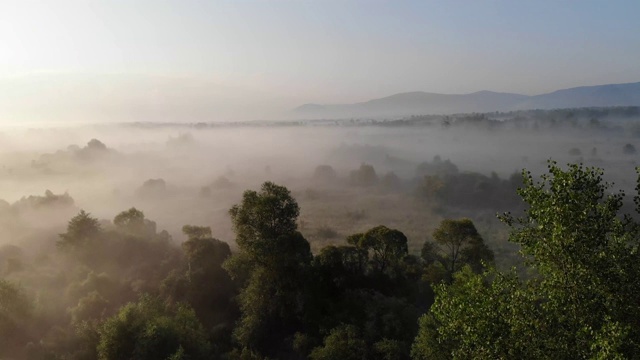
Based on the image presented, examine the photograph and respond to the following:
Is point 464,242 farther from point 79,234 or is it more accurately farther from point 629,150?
point 629,150

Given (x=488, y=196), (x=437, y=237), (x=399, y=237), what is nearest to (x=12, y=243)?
(x=399, y=237)

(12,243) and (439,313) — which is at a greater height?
(439,313)

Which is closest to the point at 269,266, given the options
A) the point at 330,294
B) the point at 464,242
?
the point at 330,294

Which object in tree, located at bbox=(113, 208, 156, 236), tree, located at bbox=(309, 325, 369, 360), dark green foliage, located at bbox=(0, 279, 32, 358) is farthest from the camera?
tree, located at bbox=(113, 208, 156, 236)

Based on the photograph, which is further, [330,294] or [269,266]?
[330,294]

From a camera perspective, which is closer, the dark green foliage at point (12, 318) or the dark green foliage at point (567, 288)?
the dark green foliage at point (567, 288)

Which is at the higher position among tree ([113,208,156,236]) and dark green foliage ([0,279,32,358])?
Result: tree ([113,208,156,236])

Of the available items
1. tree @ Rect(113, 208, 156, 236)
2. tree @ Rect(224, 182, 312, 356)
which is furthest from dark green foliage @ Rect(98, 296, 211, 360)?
tree @ Rect(113, 208, 156, 236)

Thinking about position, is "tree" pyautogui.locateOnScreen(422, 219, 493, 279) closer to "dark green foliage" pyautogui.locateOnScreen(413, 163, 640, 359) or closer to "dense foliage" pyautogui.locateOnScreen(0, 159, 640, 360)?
"dense foliage" pyautogui.locateOnScreen(0, 159, 640, 360)

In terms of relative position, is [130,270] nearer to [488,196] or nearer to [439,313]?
[439,313]

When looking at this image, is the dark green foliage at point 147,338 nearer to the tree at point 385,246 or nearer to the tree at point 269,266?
the tree at point 269,266

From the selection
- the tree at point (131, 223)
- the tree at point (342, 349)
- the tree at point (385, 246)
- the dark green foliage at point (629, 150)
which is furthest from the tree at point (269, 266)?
the dark green foliage at point (629, 150)
